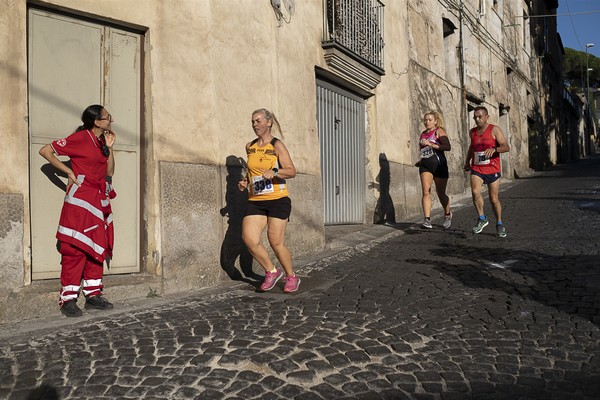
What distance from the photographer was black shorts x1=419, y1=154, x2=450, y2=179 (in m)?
8.65

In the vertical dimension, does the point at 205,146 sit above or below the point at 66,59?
below

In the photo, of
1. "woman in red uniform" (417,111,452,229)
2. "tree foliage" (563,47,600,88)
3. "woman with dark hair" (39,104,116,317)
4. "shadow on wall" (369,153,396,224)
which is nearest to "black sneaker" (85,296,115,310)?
"woman with dark hair" (39,104,116,317)

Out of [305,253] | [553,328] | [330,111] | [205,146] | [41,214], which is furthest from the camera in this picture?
[330,111]

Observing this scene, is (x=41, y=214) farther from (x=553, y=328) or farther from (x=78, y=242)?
(x=553, y=328)

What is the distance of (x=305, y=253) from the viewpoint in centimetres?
723

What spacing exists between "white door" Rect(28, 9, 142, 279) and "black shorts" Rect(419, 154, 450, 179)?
15.8 ft

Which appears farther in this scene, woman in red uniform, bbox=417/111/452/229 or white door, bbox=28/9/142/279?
woman in red uniform, bbox=417/111/452/229

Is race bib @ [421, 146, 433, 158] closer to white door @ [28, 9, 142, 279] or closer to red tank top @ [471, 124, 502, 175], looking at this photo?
red tank top @ [471, 124, 502, 175]

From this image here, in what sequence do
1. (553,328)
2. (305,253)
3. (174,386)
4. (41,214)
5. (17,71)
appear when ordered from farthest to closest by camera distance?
(305,253)
(41,214)
(17,71)
(553,328)
(174,386)

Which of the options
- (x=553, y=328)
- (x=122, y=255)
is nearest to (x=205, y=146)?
(x=122, y=255)

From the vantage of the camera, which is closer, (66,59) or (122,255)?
(66,59)

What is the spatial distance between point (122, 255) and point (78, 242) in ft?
3.12

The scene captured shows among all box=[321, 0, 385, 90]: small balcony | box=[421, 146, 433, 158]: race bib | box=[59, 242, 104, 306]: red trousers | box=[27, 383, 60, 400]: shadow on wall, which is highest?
box=[321, 0, 385, 90]: small balcony

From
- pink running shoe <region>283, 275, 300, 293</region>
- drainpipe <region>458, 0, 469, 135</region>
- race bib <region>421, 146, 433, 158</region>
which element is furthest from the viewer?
drainpipe <region>458, 0, 469, 135</region>
